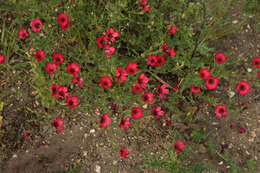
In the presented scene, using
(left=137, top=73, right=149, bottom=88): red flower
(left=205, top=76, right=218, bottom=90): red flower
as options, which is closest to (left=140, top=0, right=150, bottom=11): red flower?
(left=137, top=73, right=149, bottom=88): red flower

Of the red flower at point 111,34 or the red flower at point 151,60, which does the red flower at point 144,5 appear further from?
the red flower at point 151,60

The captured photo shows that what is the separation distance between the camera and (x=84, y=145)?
2.17m

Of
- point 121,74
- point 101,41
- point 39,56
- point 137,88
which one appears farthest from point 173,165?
point 39,56

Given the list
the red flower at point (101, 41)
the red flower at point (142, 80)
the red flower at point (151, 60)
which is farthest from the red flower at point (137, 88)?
the red flower at point (101, 41)

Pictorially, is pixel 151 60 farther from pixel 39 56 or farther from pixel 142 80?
pixel 39 56

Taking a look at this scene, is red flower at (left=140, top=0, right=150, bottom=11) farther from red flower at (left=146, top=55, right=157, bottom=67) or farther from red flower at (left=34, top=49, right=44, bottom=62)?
red flower at (left=34, top=49, right=44, bottom=62)

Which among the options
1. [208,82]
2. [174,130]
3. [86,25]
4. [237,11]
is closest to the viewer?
[208,82]

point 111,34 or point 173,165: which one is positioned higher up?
point 111,34

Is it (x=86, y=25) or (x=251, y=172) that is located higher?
(x=86, y=25)

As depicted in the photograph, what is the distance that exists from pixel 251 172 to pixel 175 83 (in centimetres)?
99

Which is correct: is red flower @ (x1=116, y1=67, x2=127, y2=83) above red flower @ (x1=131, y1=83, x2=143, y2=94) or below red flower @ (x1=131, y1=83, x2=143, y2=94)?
above

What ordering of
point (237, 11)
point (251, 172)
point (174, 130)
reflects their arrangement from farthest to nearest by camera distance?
point (237, 11), point (174, 130), point (251, 172)

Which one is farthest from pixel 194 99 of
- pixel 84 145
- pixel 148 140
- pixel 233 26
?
pixel 84 145

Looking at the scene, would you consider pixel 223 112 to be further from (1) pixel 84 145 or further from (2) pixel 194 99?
(1) pixel 84 145
